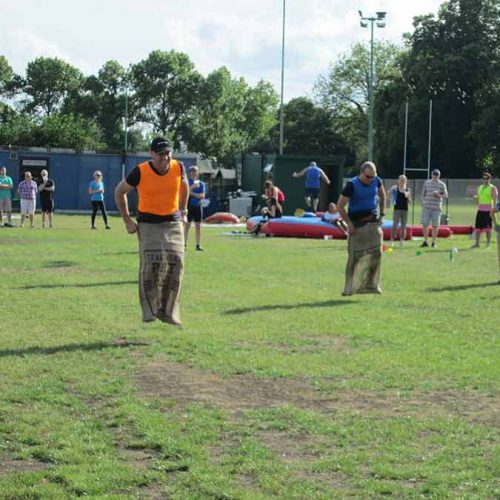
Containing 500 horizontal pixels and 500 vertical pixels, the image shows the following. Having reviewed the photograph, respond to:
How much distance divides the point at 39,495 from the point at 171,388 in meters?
2.72

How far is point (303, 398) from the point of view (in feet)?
24.9

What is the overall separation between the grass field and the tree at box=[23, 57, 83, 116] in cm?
10529

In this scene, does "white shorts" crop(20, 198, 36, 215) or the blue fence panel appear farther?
the blue fence panel

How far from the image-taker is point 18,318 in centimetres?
1156

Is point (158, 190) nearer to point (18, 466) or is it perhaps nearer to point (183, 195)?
point (183, 195)

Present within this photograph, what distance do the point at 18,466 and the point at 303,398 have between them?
2.51 meters

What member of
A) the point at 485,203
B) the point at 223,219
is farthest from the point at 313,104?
the point at 485,203

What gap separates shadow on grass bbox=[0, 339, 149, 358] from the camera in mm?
9359

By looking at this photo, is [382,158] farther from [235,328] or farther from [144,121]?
[235,328]

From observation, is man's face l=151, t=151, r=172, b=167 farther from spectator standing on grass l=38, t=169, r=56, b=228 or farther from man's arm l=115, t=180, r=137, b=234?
spectator standing on grass l=38, t=169, r=56, b=228

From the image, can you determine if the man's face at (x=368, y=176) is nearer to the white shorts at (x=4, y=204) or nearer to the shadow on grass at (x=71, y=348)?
the shadow on grass at (x=71, y=348)

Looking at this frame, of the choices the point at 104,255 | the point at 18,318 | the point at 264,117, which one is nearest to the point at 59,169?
the point at 104,255

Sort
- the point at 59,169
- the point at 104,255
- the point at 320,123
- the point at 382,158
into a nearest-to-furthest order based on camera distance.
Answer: the point at 104,255, the point at 59,169, the point at 382,158, the point at 320,123

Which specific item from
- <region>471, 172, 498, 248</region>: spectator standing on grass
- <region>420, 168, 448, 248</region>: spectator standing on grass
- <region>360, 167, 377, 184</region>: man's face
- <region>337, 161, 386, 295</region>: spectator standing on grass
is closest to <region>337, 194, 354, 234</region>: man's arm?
<region>337, 161, 386, 295</region>: spectator standing on grass
